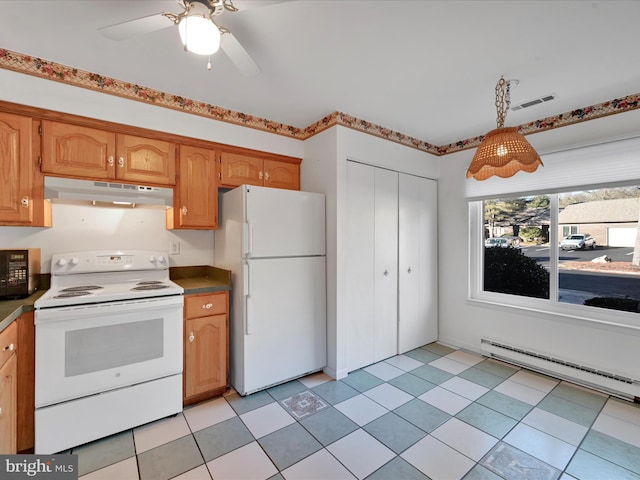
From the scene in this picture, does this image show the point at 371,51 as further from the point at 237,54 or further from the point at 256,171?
the point at 256,171

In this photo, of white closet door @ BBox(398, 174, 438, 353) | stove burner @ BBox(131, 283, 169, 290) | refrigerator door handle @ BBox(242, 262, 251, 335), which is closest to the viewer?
stove burner @ BBox(131, 283, 169, 290)

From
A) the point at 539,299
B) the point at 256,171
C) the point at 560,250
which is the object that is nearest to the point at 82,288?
the point at 256,171

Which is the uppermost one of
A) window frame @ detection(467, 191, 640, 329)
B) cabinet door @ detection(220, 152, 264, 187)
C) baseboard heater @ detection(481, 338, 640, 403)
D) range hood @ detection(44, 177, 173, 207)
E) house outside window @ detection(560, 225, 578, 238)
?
cabinet door @ detection(220, 152, 264, 187)

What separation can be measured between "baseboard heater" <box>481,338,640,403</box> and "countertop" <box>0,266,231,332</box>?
9.05ft

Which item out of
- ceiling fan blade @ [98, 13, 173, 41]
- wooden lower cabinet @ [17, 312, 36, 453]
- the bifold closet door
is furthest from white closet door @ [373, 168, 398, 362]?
wooden lower cabinet @ [17, 312, 36, 453]

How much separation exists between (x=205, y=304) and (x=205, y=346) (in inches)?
12.9

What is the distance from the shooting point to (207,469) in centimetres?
164

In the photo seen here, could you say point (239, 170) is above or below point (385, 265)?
above

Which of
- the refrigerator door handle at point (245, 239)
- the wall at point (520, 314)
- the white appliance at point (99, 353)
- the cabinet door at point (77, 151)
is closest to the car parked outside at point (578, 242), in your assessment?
the wall at point (520, 314)

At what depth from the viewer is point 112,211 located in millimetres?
2400

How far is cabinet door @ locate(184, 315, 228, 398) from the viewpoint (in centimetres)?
225

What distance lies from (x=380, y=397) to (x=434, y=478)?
2.67 ft

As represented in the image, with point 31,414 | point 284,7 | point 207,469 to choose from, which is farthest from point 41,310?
point 284,7

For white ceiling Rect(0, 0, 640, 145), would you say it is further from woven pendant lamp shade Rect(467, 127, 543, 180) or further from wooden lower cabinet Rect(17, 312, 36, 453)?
wooden lower cabinet Rect(17, 312, 36, 453)
